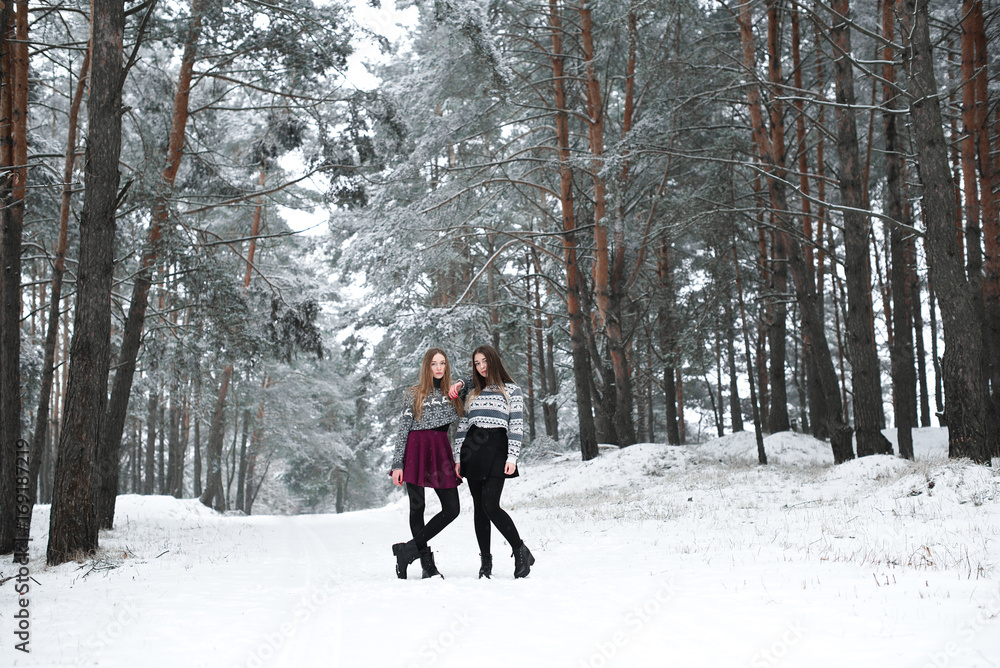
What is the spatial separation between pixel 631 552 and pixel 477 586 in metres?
2.01

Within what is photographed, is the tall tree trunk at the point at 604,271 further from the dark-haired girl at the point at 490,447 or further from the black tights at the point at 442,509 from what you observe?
the black tights at the point at 442,509

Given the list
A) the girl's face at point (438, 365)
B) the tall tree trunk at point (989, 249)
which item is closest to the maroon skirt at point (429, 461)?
the girl's face at point (438, 365)

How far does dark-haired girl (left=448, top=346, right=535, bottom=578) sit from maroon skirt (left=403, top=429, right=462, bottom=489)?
0.28ft

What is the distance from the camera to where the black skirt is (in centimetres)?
497

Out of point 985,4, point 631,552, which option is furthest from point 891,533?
point 985,4

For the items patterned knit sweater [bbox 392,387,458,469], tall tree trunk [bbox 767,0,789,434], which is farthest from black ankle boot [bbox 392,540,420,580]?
tall tree trunk [bbox 767,0,789,434]

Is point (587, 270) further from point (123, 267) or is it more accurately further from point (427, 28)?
point (123, 267)

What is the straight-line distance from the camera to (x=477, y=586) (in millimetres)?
4570

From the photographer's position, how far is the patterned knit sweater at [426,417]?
507 centimetres

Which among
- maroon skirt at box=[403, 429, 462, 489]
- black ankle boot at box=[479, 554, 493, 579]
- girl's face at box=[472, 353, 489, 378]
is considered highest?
girl's face at box=[472, 353, 489, 378]

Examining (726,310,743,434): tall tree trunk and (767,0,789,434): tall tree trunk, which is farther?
(726,310,743,434): tall tree trunk

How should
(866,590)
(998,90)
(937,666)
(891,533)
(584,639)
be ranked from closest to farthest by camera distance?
1. (937,666)
2. (584,639)
3. (866,590)
4. (891,533)
5. (998,90)

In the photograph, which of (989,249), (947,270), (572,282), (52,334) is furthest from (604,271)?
(52,334)

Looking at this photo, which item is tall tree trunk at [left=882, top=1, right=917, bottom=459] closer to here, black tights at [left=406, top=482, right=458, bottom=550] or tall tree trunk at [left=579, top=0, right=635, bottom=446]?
tall tree trunk at [left=579, top=0, right=635, bottom=446]
